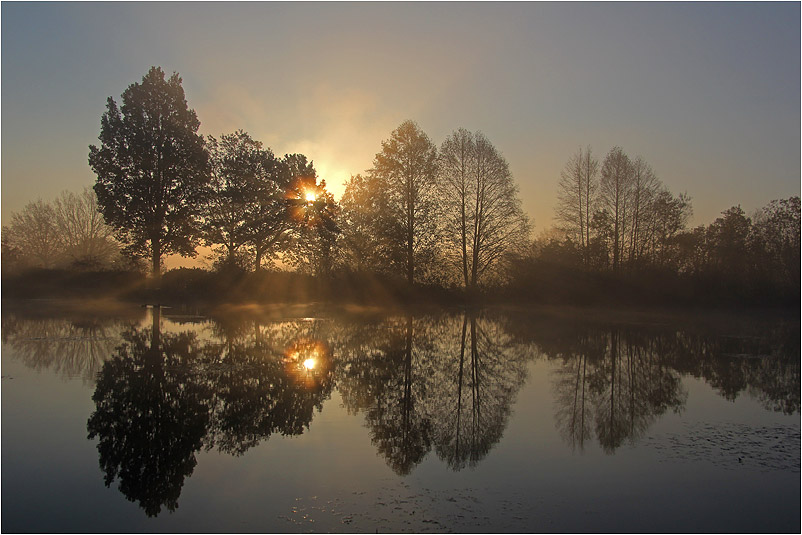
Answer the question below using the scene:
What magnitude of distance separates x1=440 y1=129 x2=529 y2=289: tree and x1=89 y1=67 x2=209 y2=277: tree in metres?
16.0

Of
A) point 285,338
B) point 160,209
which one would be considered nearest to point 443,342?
point 285,338

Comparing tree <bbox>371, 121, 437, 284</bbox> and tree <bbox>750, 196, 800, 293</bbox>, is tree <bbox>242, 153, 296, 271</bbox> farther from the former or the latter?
tree <bbox>750, 196, 800, 293</bbox>

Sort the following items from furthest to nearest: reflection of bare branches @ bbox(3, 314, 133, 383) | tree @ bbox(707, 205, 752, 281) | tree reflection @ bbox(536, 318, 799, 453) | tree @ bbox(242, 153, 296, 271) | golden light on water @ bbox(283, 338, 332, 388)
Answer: tree @ bbox(707, 205, 752, 281) < tree @ bbox(242, 153, 296, 271) < reflection of bare branches @ bbox(3, 314, 133, 383) < golden light on water @ bbox(283, 338, 332, 388) < tree reflection @ bbox(536, 318, 799, 453)

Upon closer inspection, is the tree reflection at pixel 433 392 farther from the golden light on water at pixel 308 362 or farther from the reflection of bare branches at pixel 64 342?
the reflection of bare branches at pixel 64 342

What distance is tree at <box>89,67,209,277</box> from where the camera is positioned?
35.9m

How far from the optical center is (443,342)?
19000mm

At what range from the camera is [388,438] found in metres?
8.30

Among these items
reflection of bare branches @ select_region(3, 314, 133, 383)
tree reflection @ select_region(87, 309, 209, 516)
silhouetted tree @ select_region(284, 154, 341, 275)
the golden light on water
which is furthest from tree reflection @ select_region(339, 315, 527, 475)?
silhouetted tree @ select_region(284, 154, 341, 275)

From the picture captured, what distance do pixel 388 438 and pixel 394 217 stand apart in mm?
30708

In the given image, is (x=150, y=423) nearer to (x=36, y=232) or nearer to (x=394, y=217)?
(x=394, y=217)

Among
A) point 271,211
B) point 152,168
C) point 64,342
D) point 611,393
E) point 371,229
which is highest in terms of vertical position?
point 152,168

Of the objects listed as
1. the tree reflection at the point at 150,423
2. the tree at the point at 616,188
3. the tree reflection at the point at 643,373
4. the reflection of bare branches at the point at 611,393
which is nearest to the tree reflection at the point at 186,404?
the tree reflection at the point at 150,423

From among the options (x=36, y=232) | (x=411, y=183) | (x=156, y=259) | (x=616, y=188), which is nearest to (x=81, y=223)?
(x=36, y=232)

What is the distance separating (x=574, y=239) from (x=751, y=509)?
38.9 metres
